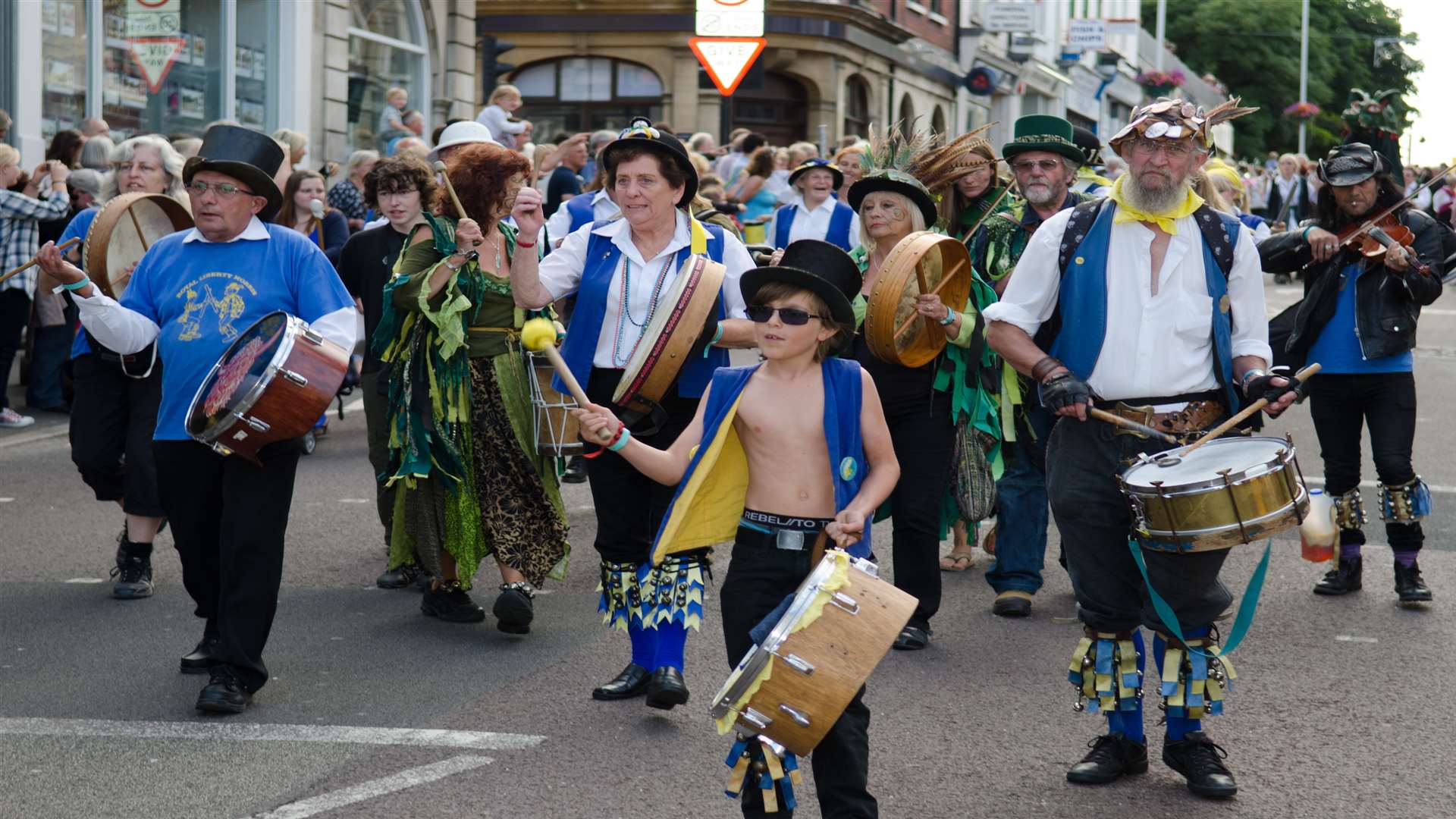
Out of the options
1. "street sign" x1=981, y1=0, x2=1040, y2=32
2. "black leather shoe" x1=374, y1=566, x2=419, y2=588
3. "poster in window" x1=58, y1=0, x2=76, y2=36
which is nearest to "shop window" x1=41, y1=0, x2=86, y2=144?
"poster in window" x1=58, y1=0, x2=76, y2=36

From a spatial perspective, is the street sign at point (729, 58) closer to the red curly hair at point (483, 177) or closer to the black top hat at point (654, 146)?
the red curly hair at point (483, 177)

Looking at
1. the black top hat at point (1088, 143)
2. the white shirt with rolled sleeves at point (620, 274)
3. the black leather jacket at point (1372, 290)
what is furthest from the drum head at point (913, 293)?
the black top hat at point (1088, 143)

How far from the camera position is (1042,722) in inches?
235

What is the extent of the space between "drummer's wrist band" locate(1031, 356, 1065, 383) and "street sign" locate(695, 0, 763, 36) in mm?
12912

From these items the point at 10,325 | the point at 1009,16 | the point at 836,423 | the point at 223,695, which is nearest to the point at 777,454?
the point at 836,423

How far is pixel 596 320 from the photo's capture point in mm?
6137

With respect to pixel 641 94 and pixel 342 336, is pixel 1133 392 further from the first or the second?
pixel 641 94

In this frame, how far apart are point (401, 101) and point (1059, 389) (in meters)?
15.9

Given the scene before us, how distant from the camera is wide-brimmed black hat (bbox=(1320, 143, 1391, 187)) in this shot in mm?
7883

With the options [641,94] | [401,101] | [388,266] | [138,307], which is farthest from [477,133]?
[641,94]

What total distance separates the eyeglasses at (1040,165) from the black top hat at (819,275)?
8.67 feet

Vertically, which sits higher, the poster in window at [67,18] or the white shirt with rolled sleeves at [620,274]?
the poster in window at [67,18]

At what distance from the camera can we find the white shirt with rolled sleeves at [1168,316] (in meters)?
5.21

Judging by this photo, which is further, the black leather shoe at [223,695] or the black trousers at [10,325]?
the black trousers at [10,325]
